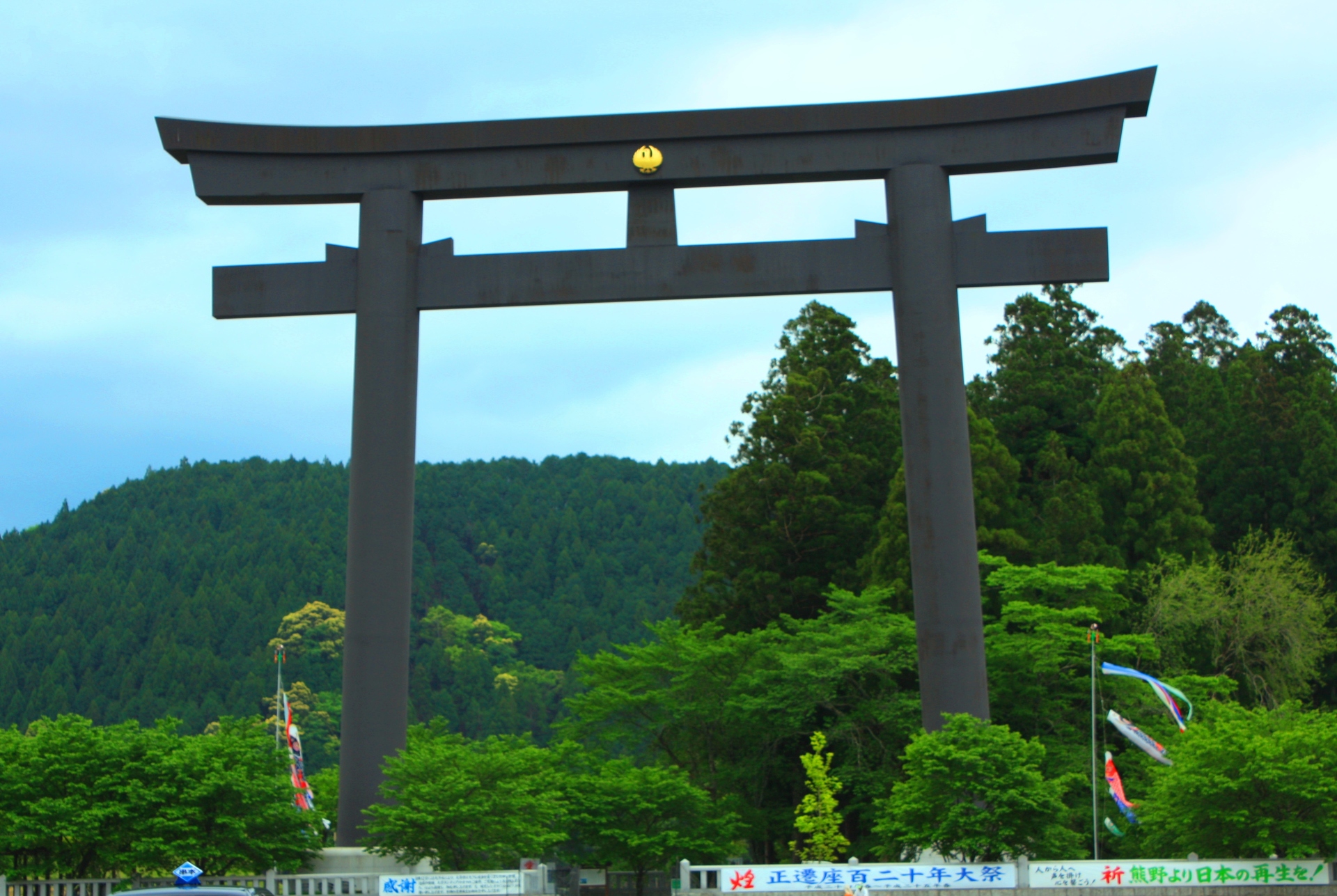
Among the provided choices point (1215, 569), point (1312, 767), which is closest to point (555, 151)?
point (1312, 767)

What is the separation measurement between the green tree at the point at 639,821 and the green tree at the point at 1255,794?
7504mm

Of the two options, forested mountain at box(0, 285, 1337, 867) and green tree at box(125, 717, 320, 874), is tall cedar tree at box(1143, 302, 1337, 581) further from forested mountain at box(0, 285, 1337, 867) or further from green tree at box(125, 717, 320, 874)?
green tree at box(125, 717, 320, 874)

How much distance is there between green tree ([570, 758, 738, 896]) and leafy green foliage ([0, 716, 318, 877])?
4678 millimetres

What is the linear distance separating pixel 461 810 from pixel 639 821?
16.2ft

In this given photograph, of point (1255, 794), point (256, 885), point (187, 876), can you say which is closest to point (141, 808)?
point (256, 885)

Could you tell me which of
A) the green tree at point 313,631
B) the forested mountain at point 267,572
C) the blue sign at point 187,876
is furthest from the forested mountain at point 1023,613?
the forested mountain at point 267,572

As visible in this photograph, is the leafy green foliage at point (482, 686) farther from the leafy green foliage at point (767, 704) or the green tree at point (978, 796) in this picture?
the green tree at point (978, 796)

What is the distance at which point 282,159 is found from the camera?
21.4 m

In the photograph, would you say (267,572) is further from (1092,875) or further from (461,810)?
(1092,875)

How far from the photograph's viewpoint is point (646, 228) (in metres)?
21.3

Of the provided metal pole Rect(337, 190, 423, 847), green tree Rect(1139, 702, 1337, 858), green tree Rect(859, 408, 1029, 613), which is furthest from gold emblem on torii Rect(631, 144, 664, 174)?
green tree Rect(859, 408, 1029, 613)

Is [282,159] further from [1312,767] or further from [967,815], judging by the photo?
[1312,767]

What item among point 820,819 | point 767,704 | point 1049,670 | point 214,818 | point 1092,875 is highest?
point 1049,670

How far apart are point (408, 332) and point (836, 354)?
2739 cm
